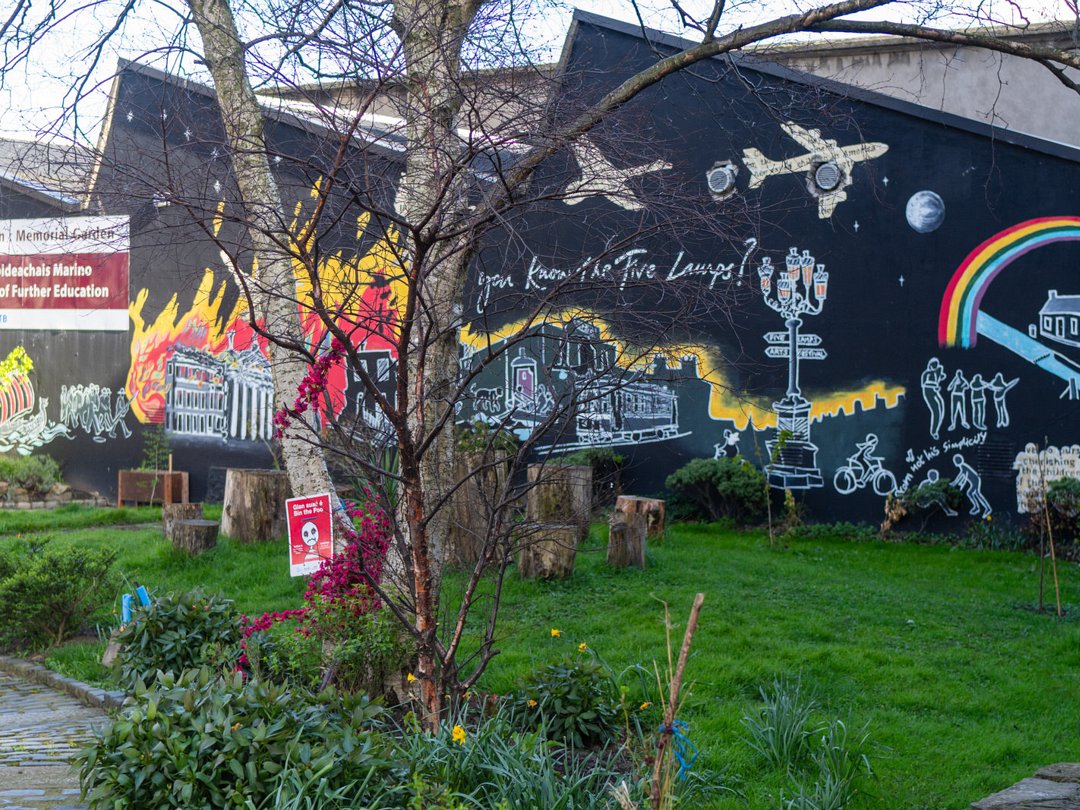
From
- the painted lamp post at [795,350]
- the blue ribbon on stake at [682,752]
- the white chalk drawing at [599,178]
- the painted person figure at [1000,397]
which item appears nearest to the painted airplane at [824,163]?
the painted lamp post at [795,350]

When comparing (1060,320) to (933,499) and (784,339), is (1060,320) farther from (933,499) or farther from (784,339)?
(784,339)

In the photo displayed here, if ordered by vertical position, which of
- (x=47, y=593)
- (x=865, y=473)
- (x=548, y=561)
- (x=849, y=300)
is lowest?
(x=47, y=593)

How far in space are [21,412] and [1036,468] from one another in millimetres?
18426

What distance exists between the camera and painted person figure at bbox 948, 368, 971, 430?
1366 cm

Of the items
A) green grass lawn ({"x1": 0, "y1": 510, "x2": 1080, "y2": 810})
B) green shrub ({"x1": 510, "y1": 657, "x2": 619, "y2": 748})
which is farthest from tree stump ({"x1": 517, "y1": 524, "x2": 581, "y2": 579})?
green shrub ({"x1": 510, "y1": 657, "x2": 619, "y2": 748})

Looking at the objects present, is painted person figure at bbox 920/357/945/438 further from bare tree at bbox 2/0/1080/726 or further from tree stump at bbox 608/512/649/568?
bare tree at bbox 2/0/1080/726

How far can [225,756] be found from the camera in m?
4.32

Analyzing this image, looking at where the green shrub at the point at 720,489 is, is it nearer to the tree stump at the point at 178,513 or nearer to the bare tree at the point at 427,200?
the tree stump at the point at 178,513

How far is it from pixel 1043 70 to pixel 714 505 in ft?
27.8

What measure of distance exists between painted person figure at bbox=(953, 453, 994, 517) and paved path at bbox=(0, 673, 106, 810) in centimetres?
1043

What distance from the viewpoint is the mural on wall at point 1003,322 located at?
43.1ft

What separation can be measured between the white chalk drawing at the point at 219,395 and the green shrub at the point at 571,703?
43.7 ft

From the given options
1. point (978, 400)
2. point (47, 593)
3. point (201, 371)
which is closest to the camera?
point (47, 593)

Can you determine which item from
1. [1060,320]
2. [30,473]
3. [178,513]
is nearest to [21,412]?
[30,473]
